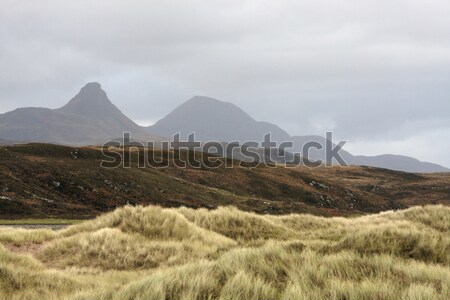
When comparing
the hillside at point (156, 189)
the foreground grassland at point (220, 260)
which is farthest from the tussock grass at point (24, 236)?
the hillside at point (156, 189)

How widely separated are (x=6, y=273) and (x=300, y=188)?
63.0 m

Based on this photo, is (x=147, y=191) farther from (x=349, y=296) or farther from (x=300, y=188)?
(x=349, y=296)

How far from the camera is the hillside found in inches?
1737

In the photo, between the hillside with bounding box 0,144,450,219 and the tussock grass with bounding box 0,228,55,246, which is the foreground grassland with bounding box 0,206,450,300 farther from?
the hillside with bounding box 0,144,450,219

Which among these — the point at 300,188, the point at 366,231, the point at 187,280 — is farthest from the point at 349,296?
the point at 300,188

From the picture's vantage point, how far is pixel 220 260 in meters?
9.27

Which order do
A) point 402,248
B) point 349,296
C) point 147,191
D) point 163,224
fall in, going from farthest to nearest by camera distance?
point 147,191, point 163,224, point 402,248, point 349,296

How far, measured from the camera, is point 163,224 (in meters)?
19.4

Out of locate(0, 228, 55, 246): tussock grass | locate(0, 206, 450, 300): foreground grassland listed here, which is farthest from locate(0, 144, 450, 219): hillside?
locate(0, 206, 450, 300): foreground grassland

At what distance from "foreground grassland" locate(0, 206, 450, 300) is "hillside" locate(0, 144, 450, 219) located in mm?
21491

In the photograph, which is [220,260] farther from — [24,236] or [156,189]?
[156,189]

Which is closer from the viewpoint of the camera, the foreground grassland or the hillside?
the foreground grassland

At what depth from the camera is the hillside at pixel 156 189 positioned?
44.1m

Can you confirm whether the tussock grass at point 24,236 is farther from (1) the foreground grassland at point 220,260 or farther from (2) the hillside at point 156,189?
(2) the hillside at point 156,189
